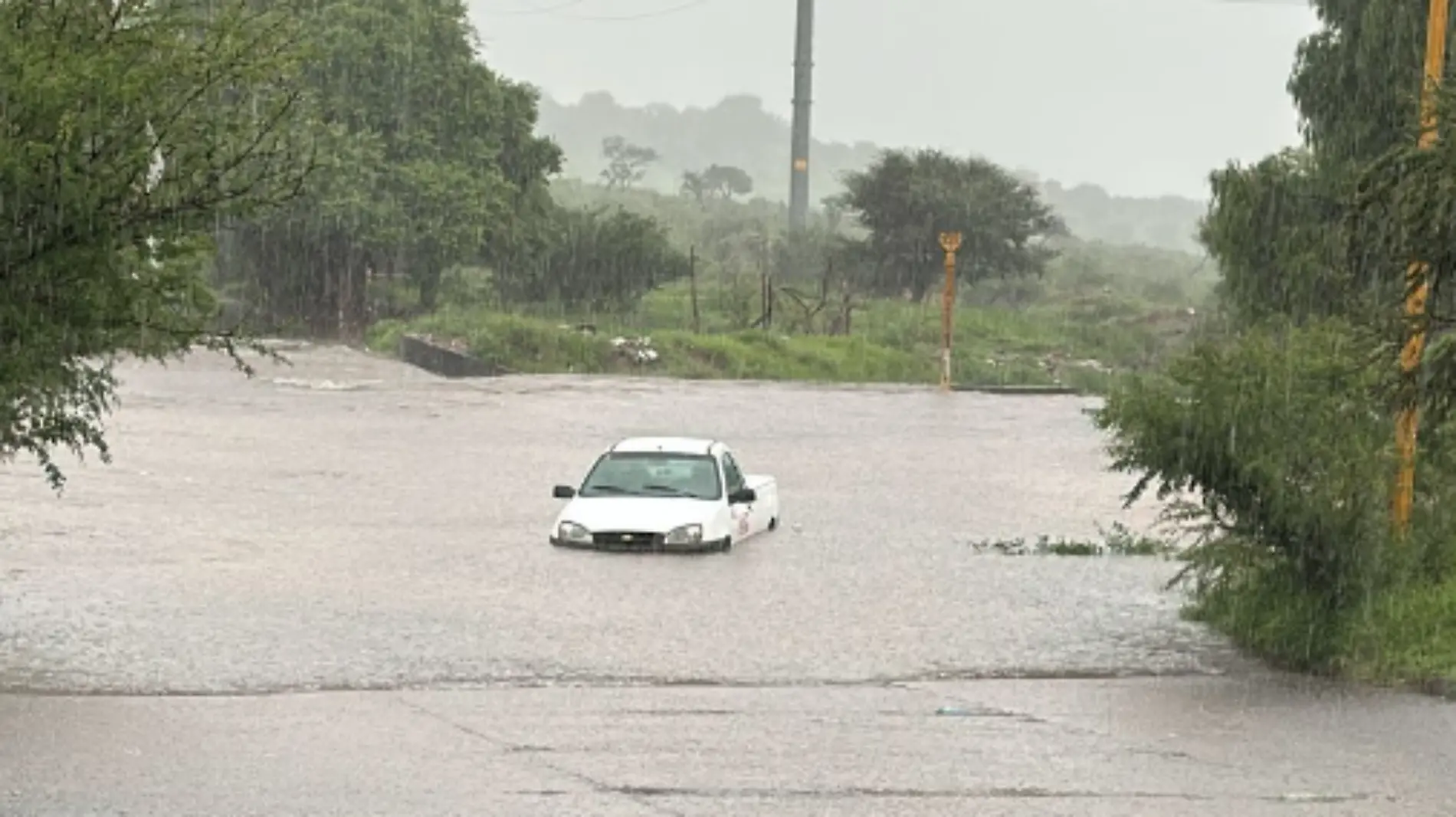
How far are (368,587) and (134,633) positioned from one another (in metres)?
3.20

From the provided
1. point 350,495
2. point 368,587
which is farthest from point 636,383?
point 368,587

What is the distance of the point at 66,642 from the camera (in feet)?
60.7

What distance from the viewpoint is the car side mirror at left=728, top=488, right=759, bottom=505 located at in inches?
971

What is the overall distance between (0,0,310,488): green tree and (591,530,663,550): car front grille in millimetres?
11692

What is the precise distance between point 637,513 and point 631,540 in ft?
1.62

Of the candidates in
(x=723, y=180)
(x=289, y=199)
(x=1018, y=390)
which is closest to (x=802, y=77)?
(x=1018, y=390)

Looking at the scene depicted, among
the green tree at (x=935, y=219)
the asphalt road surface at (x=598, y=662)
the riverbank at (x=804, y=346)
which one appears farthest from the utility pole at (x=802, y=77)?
the asphalt road surface at (x=598, y=662)

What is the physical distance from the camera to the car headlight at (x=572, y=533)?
23.9 m

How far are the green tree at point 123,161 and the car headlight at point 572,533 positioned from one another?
12.0 m

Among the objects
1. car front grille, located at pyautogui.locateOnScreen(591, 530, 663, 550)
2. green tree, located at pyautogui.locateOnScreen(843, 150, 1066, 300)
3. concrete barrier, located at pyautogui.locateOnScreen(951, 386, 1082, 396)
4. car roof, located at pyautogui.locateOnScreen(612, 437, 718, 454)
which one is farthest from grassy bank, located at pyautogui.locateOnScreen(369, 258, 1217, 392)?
car front grille, located at pyautogui.locateOnScreen(591, 530, 663, 550)

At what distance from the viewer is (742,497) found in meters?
24.8

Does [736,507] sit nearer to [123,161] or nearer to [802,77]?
[123,161]

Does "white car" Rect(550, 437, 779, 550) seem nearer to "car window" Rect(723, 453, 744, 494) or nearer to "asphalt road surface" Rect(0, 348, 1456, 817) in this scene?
"car window" Rect(723, 453, 744, 494)

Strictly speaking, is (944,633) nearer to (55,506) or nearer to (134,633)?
(134,633)
